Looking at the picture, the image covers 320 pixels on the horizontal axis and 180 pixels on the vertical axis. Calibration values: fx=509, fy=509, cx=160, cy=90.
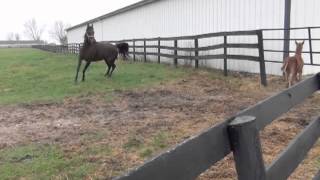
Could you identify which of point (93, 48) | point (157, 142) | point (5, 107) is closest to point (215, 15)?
point (93, 48)

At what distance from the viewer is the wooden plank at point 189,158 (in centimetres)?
165

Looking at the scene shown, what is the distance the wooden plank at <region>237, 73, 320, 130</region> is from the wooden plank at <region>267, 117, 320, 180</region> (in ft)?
0.73

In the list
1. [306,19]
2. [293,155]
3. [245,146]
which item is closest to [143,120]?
[293,155]

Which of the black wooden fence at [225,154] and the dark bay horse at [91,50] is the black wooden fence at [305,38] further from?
the black wooden fence at [225,154]

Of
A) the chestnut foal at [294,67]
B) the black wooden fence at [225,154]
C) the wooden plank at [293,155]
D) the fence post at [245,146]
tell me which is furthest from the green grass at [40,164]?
the chestnut foal at [294,67]

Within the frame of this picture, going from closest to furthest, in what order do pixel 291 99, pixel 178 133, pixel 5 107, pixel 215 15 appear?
pixel 291 99, pixel 178 133, pixel 5 107, pixel 215 15

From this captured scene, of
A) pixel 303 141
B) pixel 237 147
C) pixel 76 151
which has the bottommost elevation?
pixel 76 151

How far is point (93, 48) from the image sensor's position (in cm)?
1617

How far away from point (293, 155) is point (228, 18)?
16195 mm

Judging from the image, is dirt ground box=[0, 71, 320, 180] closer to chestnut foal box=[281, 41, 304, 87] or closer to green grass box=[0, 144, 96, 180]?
green grass box=[0, 144, 96, 180]

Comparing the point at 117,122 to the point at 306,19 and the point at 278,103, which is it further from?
the point at 306,19

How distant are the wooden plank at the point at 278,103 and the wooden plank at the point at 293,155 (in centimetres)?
22

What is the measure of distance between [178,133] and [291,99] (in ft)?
13.8

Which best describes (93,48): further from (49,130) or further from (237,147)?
(237,147)
